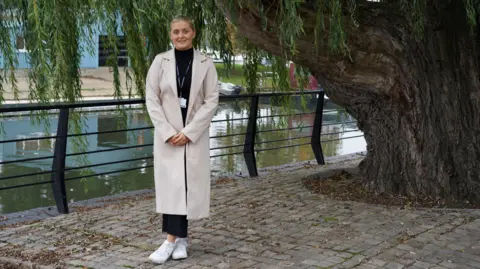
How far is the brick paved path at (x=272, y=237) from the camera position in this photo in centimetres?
556

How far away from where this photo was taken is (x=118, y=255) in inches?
226

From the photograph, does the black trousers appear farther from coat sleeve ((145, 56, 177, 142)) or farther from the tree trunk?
the tree trunk

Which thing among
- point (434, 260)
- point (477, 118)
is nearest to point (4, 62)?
point (434, 260)

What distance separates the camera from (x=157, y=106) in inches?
218

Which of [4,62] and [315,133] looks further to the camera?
[315,133]

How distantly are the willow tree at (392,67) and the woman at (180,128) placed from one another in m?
1.17

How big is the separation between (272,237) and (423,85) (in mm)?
2631

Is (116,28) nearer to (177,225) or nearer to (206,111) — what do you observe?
(206,111)

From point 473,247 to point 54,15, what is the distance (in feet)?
13.2

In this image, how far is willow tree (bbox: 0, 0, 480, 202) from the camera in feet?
22.8

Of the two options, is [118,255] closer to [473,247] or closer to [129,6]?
[129,6]

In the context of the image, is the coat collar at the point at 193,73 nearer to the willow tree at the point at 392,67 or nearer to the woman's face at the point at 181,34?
the woman's face at the point at 181,34

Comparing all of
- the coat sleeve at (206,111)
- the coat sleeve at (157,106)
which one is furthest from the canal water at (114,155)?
the coat sleeve at (206,111)

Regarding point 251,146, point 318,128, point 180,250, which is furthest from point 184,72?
point 318,128
